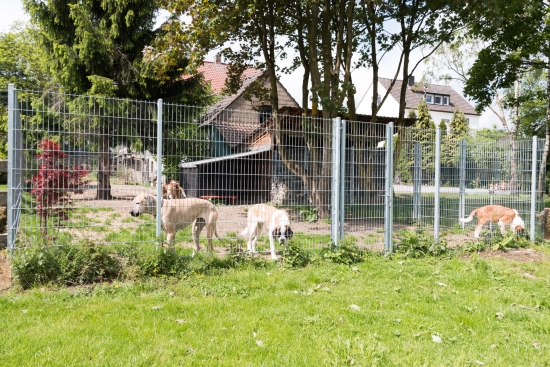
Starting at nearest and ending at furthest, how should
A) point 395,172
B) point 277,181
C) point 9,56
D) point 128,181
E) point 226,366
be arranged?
point 226,366
point 128,181
point 277,181
point 395,172
point 9,56

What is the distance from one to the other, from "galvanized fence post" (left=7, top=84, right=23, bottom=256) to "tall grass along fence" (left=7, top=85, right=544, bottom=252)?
2 cm

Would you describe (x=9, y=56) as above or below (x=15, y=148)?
above

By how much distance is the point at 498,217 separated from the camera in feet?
30.0

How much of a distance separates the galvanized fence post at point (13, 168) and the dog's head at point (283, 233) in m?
3.84

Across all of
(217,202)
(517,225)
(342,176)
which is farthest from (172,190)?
(517,225)

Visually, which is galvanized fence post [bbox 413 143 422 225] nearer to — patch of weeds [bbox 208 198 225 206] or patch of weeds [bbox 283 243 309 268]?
patch of weeds [bbox 283 243 309 268]

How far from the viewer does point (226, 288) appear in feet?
18.3

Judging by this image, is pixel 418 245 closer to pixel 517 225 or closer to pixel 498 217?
pixel 498 217

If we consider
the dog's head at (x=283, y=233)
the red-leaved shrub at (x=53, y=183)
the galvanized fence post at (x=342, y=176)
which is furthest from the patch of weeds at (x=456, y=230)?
the red-leaved shrub at (x=53, y=183)

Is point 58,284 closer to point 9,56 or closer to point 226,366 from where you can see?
point 226,366

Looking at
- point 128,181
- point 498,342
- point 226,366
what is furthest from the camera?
point 128,181

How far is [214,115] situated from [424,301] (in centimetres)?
414

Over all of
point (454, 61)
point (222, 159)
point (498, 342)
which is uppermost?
point (454, 61)

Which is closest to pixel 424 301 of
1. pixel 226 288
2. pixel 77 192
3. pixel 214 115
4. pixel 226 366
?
pixel 226 288
